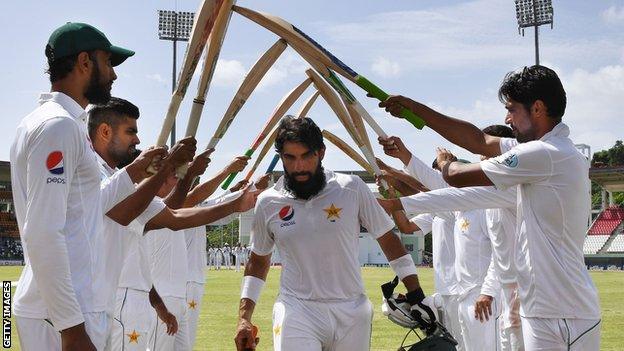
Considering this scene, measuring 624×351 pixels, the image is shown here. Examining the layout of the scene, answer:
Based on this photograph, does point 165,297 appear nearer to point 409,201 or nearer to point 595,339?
point 409,201

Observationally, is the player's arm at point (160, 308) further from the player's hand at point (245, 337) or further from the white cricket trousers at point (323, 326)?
the white cricket trousers at point (323, 326)

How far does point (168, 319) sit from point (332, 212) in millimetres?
2539

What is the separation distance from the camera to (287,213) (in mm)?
5117

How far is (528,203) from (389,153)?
2.97 metres

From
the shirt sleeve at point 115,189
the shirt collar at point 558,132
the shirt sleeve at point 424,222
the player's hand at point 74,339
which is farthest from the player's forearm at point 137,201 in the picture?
the shirt sleeve at point 424,222

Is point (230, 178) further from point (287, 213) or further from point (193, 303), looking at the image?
point (287, 213)

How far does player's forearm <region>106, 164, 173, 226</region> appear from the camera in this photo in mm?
4391

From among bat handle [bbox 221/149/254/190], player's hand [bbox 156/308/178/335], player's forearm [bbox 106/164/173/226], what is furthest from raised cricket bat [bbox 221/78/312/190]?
player's forearm [bbox 106/164/173/226]

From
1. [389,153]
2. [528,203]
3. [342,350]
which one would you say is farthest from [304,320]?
[389,153]

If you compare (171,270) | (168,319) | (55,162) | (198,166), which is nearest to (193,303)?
(171,270)

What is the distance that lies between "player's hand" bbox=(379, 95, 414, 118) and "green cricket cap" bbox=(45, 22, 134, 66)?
2.25 meters

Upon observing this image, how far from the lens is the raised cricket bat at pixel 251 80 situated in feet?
23.5

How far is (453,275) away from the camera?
27.8 ft

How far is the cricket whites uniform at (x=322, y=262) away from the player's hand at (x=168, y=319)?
198 cm
